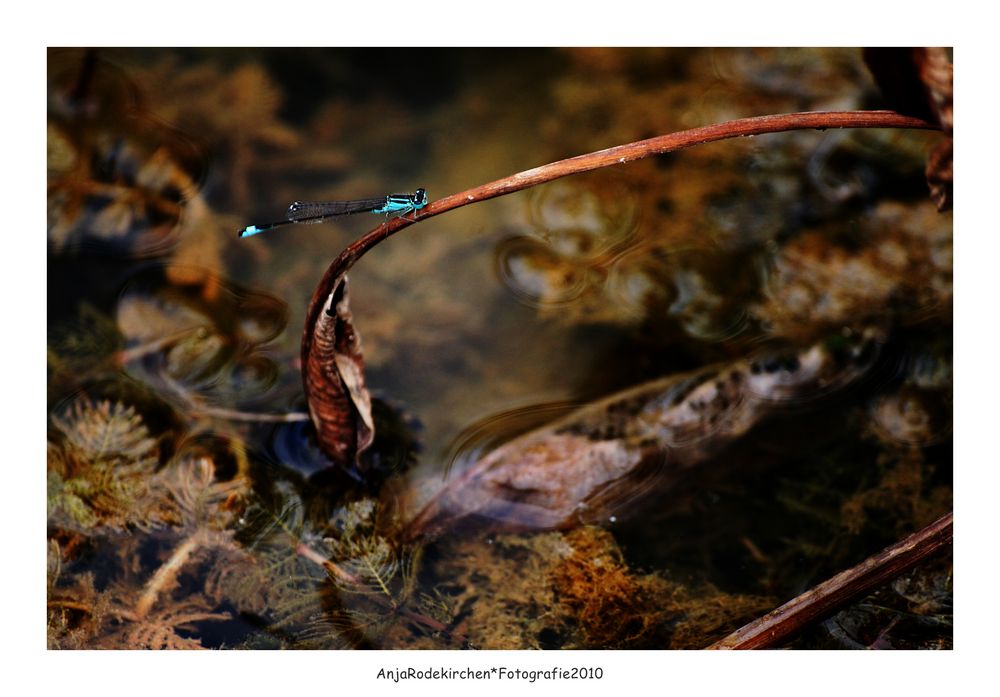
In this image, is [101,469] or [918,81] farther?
[101,469]

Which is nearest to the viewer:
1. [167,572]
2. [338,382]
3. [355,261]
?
[355,261]

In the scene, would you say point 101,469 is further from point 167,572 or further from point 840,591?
point 840,591

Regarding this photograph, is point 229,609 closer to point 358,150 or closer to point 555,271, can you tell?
point 555,271

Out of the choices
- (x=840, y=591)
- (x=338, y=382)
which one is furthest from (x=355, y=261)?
(x=840, y=591)

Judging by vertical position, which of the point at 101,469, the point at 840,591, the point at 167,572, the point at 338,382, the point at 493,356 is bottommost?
the point at 840,591

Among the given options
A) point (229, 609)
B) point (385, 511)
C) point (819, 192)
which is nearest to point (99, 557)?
point (229, 609)
